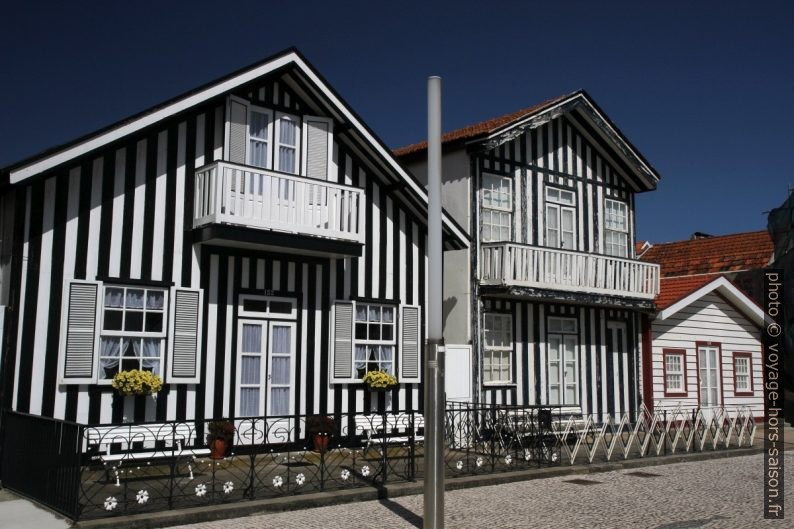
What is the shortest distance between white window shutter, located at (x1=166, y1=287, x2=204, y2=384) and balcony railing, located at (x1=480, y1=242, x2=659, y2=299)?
6804mm

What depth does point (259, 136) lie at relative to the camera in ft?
46.8

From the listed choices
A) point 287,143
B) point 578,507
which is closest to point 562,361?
point 287,143

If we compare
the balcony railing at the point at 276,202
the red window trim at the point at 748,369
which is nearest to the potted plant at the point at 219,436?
the balcony railing at the point at 276,202

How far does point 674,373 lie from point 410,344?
365 inches

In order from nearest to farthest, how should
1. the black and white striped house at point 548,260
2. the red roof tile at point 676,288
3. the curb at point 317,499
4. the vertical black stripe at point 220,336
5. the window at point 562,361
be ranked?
1. the curb at point 317,499
2. the vertical black stripe at point 220,336
3. the black and white striped house at point 548,260
4. the window at point 562,361
5. the red roof tile at point 676,288

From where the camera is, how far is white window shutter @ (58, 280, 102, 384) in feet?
38.2

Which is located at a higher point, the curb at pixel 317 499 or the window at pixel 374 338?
the window at pixel 374 338

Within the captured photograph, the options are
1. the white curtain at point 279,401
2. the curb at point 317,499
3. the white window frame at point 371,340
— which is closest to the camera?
the curb at point 317,499

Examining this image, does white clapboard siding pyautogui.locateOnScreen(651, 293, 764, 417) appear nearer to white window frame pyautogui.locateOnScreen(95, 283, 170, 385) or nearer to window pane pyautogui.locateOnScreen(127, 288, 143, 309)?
white window frame pyautogui.locateOnScreen(95, 283, 170, 385)

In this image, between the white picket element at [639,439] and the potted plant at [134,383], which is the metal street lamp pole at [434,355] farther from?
the white picket element at [639,439]

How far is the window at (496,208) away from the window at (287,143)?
496 cm

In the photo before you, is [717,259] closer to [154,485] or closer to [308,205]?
[308,205]

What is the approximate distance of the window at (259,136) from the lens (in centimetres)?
1415

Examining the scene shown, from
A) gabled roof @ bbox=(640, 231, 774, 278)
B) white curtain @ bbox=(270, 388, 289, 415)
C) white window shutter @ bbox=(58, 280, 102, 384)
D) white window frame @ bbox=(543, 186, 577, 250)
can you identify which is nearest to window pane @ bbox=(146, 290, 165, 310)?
white window shutter @ bbox=(58, 280, 102, 384)
